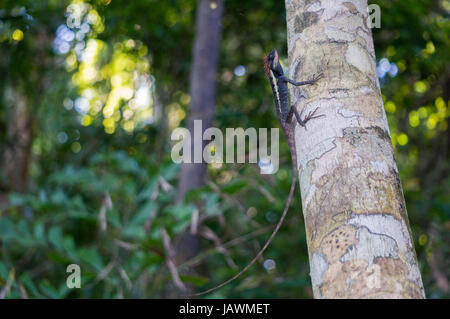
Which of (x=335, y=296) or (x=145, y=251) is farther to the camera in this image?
(x=145, y=251)

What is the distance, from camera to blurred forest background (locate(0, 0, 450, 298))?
12.2ft

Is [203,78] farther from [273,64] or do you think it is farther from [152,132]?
[273,64]

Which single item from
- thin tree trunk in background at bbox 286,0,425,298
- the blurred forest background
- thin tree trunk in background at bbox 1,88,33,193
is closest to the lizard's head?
thin tree trunk in background at bbox 286,0,425,298

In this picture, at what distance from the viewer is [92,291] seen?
156 inches

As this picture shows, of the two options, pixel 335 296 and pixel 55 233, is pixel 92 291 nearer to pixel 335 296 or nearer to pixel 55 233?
pixel 55 233

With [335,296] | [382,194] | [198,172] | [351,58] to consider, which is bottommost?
[335,296]

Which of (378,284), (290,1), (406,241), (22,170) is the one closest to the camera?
(378,284)

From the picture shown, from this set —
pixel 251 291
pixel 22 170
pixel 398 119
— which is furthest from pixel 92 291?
pixel 398 119

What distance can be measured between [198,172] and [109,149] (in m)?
2.00

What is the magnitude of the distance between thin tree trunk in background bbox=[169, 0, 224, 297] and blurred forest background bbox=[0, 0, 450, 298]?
114mm

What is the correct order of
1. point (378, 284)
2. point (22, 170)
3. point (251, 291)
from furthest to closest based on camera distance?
1. point (22, 170)
2. point (251, 291)
3. point (378, 284)

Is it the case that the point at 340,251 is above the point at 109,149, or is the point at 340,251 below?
below

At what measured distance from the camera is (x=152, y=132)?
5387 millimetres

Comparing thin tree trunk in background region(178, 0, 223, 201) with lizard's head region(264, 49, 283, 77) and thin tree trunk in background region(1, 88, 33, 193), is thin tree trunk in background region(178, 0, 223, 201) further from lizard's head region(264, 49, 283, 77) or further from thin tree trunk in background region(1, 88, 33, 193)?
thin tree trunk in background region(1, 88, 33, 193)
